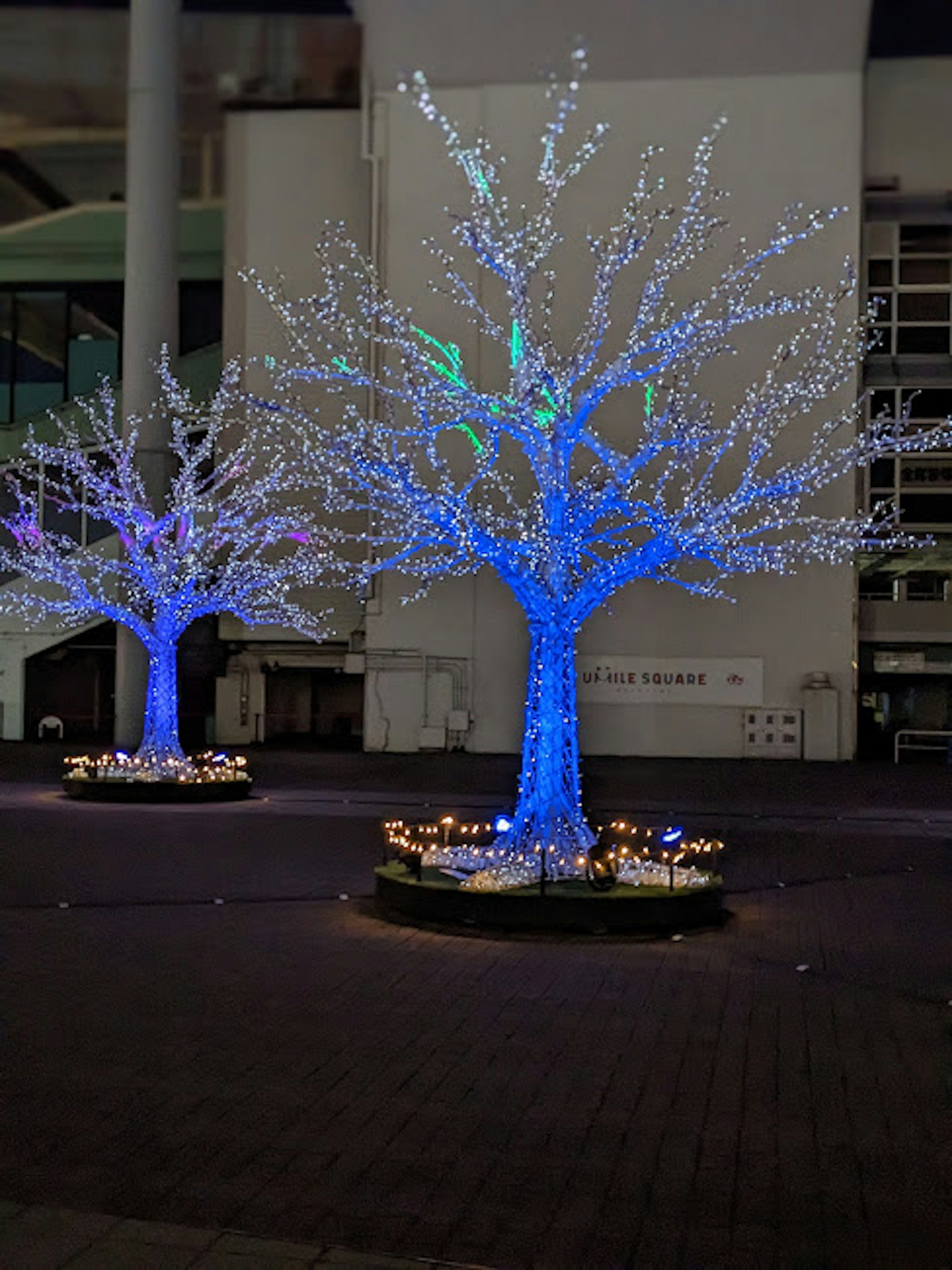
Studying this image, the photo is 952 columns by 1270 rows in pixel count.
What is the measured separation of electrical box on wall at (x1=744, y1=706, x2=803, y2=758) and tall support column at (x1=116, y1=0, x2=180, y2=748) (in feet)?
43.1

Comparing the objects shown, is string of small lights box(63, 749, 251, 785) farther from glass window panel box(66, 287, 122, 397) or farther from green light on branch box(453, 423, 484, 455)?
glass window panel box(66, 287, 122, 397)

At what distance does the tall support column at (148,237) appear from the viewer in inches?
1185

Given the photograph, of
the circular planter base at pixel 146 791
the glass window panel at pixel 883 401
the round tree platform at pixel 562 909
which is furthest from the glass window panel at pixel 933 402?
the round tree platform at pixel 562 909

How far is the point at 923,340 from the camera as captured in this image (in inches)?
1464

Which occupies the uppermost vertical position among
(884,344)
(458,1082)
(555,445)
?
(884,344)

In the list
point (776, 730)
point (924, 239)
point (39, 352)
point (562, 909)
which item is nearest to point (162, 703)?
point (562, 909)

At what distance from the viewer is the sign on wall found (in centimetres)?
3547

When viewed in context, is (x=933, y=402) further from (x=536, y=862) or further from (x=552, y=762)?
(x=536, y=862)

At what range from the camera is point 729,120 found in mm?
35219

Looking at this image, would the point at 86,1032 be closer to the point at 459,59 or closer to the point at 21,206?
the point at 459,59

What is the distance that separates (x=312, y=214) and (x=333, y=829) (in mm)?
22512

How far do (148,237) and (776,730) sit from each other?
16.5 meters

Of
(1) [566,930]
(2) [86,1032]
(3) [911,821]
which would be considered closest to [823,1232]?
(2) [86,1032]

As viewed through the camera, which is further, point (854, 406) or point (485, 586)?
point (485, 586)
